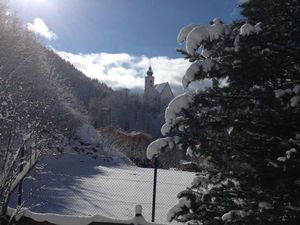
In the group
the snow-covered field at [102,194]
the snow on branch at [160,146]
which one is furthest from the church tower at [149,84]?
the snow on branch at [160,146]

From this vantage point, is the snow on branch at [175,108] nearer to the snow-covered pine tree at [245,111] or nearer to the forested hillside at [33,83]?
the snow-covered pine tree at [245,111]

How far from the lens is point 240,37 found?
13.5 feet

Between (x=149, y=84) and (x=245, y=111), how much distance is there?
102695 mm

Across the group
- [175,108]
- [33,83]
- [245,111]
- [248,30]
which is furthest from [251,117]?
[33,83]

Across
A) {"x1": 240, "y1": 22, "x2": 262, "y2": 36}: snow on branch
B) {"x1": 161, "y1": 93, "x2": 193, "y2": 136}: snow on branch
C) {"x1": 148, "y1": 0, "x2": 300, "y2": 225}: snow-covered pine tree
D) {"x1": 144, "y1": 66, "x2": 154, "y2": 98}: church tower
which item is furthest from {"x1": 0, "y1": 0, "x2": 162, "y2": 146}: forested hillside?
{"x1": 144, "y1": 66, "x2": 154, "y2": 98}: church tower

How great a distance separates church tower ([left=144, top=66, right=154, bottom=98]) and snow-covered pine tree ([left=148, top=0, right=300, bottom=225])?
97735 mm

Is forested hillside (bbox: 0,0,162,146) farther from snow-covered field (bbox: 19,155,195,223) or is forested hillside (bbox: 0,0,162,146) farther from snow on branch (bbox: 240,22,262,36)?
snow on branch (bbox: 240,22,262,36)

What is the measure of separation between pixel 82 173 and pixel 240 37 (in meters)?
14.8

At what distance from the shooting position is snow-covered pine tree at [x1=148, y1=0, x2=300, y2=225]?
164 inches

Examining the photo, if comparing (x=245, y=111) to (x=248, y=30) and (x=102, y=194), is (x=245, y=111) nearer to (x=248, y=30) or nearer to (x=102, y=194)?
(x=248, y=30)

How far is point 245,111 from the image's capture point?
14.3ft

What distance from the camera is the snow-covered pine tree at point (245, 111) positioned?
13.7 feet

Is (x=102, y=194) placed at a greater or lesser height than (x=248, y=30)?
lesser

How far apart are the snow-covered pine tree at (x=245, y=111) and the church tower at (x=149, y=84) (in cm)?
9773
